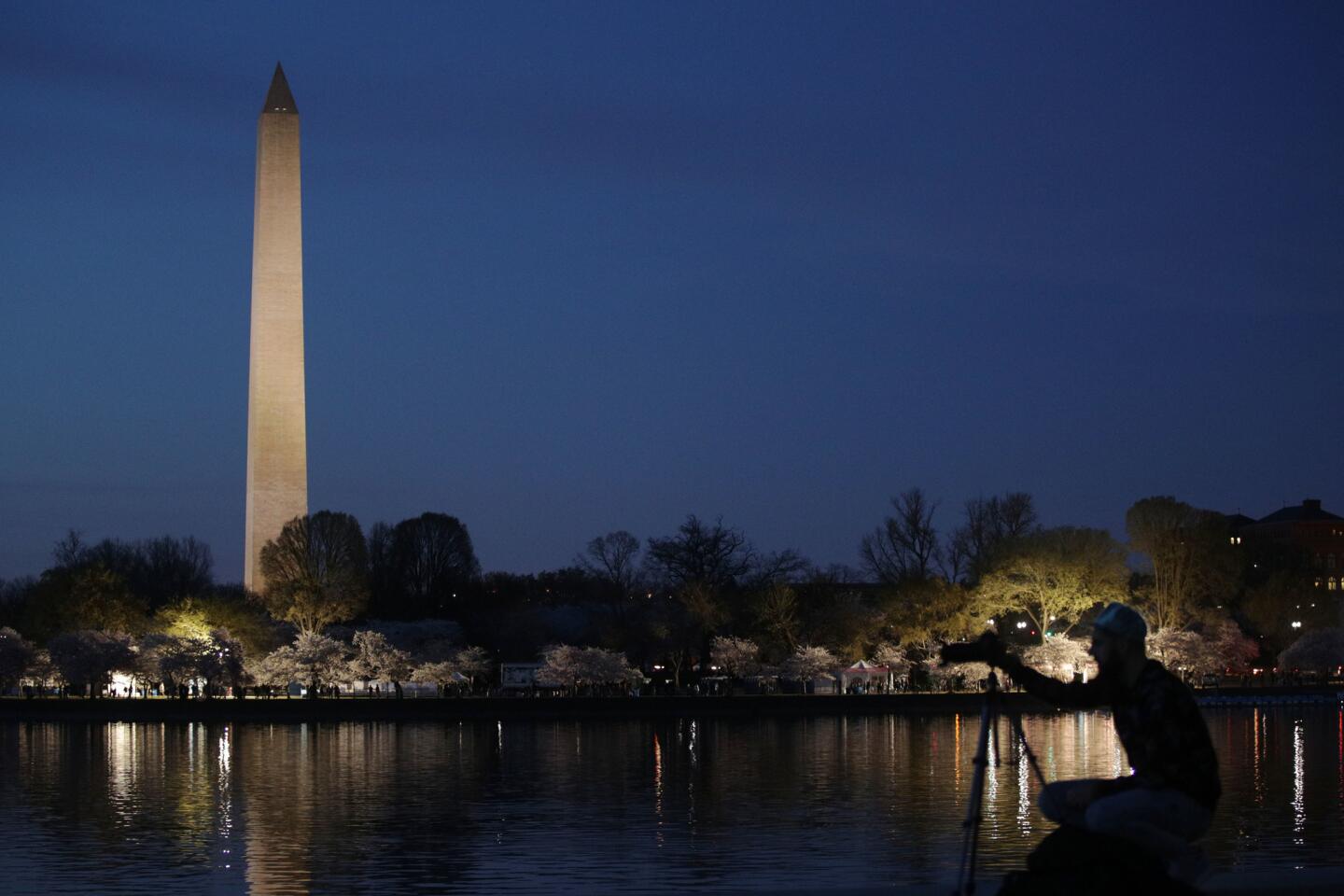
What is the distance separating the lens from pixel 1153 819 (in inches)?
226

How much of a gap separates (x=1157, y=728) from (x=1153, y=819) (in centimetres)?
31

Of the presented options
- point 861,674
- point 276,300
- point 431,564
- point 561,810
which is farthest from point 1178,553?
point 561,810

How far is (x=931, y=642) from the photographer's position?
73.9m

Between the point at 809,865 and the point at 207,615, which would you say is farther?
the point at 207,615

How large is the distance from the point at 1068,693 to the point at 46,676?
75777 mm

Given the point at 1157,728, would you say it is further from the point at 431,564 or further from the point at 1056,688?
the point at 431,564

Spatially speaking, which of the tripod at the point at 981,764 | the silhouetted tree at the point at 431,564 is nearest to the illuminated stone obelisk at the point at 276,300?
the silhouetted tree at the point at 431,564

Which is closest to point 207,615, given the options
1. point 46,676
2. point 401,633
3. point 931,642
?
point 46,676

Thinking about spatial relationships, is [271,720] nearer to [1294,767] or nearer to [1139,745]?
[1294,767]

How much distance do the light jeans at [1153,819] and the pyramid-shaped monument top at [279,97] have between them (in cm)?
6411

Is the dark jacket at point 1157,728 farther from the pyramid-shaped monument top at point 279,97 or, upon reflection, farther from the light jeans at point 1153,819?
the pyramid-shaped monument top at point 279,97

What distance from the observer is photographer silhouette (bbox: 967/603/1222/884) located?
18.8 ft

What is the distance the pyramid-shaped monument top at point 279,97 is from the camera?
218 feet

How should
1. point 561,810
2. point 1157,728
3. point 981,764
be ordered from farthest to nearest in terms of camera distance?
1. point 561,810
2. point 981,764
3. point 1157,728
